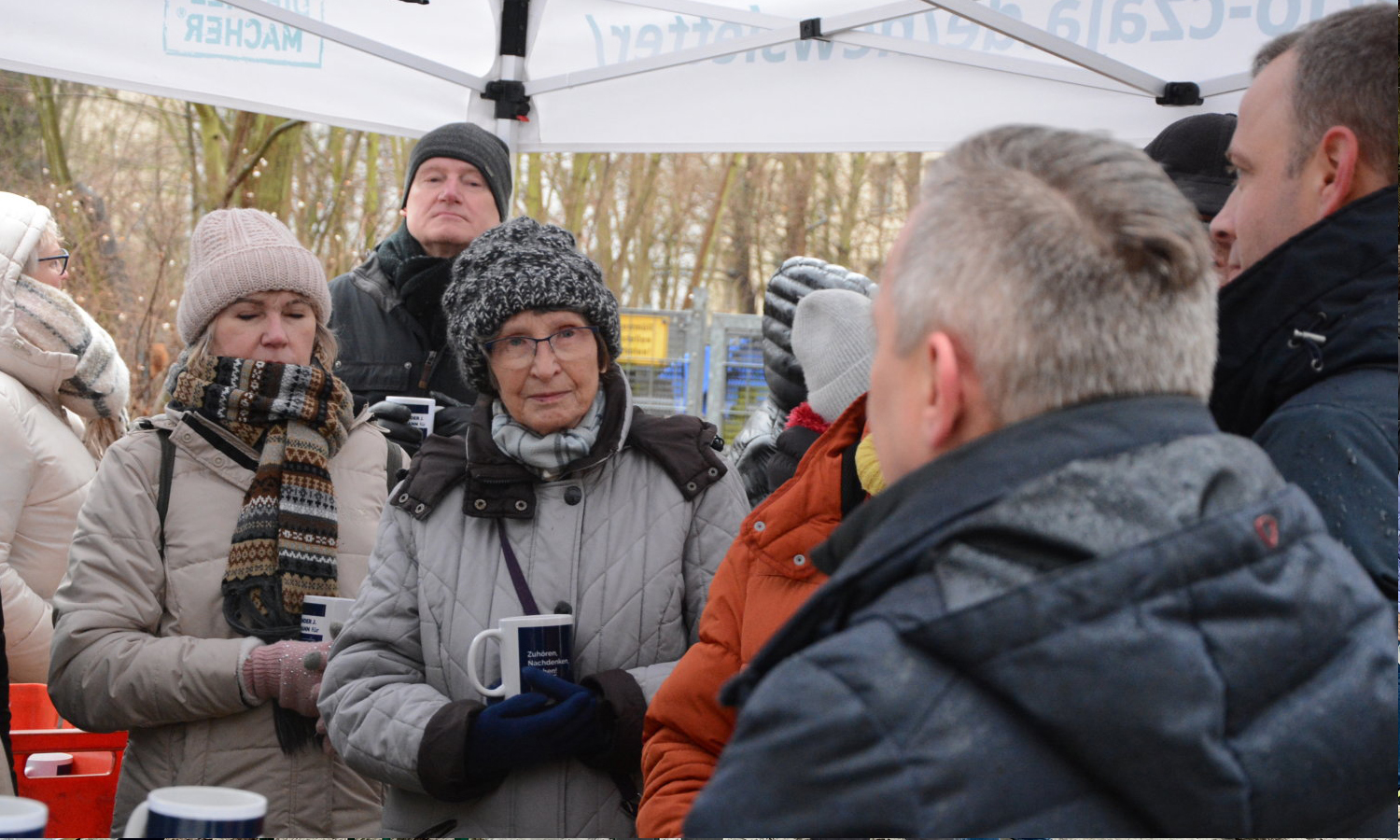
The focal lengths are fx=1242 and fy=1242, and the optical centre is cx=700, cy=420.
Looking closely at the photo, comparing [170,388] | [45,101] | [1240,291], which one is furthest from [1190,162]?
[45,101]

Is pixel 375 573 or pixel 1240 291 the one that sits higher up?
pixel 1240 291

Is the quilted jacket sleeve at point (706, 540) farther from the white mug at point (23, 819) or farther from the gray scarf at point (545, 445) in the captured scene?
the white mug at point (23, 819)

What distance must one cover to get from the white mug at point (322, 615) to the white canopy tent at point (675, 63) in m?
2.07

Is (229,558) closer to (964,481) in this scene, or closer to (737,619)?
(737,619)

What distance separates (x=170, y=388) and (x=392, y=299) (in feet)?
3.02

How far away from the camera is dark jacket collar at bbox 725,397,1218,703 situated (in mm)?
988

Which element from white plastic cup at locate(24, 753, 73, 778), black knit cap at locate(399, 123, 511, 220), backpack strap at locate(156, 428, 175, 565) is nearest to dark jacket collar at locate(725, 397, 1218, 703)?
backpack strap at locate(156, 428, 175, 565)

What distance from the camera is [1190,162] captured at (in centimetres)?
222

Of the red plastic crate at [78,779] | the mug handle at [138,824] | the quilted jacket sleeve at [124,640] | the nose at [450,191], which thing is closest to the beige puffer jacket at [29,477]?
the red plastic crate at [78,779]

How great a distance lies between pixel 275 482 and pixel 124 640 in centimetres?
41

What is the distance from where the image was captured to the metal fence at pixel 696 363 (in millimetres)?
8297

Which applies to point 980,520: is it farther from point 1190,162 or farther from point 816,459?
point 1190,162

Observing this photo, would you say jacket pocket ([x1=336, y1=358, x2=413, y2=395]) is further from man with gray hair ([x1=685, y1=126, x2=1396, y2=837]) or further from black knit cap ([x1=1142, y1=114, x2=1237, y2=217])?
man with gray hair ([x1=685, y1=126, x2=1396, y2=837])

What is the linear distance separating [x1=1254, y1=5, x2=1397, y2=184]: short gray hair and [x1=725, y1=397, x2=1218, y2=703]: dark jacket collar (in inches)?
25.2
